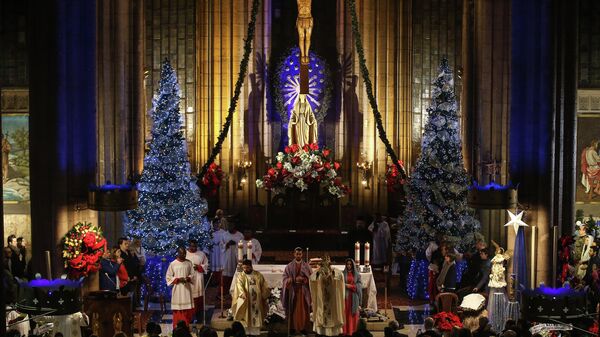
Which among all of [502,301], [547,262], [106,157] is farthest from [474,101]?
[106,157]

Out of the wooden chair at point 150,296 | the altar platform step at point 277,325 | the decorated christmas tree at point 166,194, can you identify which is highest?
the decorated christmas tree at point 166,194

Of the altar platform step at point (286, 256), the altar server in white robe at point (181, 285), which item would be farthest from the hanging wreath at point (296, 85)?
the altar server in white robe at point (181, 285)

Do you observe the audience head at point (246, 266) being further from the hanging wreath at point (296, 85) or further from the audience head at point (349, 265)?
the hanging wreath at point (296, 85)

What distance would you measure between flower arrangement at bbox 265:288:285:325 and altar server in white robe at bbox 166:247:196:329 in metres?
1.28

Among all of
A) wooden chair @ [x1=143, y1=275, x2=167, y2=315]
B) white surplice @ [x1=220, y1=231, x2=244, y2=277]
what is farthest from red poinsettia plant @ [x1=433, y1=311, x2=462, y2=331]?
white surplice @ [x1=220, y1=231, x2=244, y2=277]

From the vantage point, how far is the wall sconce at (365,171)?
2664cm

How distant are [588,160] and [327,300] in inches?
407

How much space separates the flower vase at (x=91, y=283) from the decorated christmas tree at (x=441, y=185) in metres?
6.17

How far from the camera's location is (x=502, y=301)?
15.9 metres

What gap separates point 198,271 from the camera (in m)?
17.0

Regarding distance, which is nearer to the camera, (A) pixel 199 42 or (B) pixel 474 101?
(B) pixel 474 101

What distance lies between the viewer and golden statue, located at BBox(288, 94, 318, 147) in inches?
1016

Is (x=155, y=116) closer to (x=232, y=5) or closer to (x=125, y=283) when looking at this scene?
(x=125, y=283)

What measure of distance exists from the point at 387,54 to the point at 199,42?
5.03m
